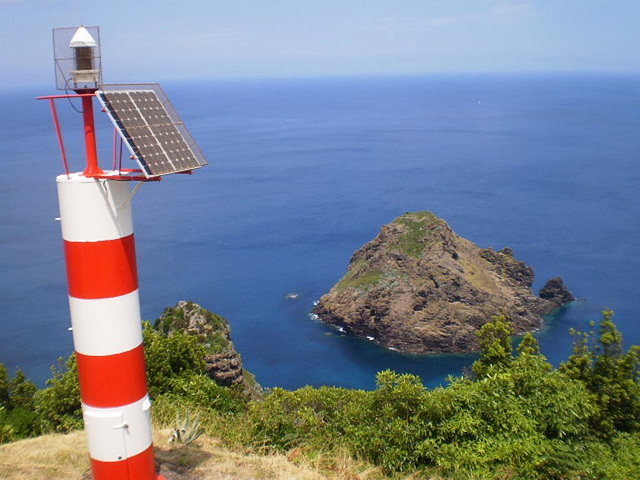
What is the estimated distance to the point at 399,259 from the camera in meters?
47.7

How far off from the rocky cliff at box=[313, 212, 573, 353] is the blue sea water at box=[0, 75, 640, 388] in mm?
1363

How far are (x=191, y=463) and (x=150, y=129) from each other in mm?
5087

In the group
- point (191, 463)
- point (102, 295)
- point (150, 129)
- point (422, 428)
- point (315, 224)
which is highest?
point (150, 129)

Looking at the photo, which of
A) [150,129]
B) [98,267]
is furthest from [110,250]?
[150,129]

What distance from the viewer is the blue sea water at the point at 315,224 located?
44.4m

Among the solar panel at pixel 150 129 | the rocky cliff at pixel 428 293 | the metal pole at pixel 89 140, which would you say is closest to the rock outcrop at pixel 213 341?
the rocky cliff at pixel 428 293

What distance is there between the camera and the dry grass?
939 centimetres

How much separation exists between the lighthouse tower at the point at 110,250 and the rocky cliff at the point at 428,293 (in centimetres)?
3720

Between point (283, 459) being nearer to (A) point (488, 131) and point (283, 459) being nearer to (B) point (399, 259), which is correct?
(B) point (399, 259)

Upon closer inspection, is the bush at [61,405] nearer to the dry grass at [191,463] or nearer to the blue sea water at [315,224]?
the dry grass at [191,463]

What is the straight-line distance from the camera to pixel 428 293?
1797 inches

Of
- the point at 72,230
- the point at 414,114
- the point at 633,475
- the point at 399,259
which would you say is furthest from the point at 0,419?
the point at 414,114

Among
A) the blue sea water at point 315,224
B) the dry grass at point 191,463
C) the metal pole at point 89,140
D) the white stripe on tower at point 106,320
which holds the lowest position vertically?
the blue sea water at point 315,224

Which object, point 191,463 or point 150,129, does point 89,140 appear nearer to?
point 150,129
